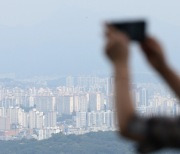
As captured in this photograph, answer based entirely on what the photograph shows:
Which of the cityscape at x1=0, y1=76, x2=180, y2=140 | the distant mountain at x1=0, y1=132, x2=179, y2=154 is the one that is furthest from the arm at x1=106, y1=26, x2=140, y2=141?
the cityscape at x1=0, y1=76, x2=180, y2=140

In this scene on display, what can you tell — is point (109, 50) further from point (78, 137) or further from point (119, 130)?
point (78, 137)

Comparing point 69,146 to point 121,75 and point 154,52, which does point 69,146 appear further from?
point 121,75

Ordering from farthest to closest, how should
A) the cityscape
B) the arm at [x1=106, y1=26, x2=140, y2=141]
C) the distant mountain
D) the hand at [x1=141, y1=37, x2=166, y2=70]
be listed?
the cityscape
the distant mountain
the hand at [x1=141, y1=37, x2=166, y2=70]
the arm at [x1=106, y1=26, x2=140, y2=141]

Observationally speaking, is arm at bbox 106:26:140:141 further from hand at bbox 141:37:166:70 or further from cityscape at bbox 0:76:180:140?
cityscape at bbox 0:76:180:140

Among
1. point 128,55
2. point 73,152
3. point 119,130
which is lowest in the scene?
point 73,152

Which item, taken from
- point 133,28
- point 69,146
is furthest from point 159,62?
point 69,146

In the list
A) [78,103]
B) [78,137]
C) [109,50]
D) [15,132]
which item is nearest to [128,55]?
[109,50]

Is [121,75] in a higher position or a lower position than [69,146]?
higher
